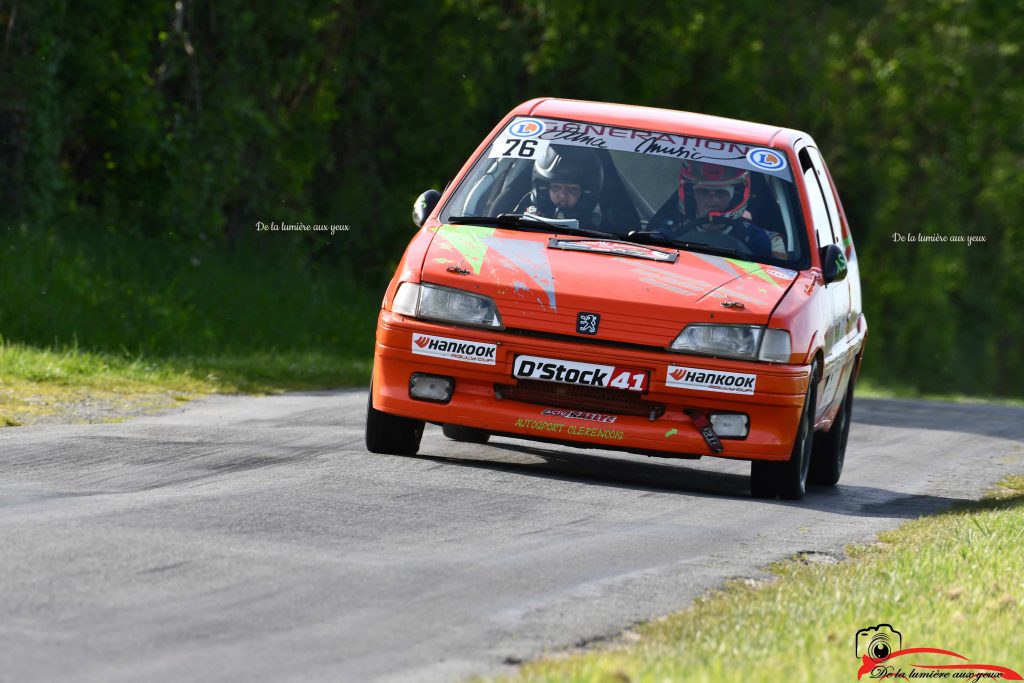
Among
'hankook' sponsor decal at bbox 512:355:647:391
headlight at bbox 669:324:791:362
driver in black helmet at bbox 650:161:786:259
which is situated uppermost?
driver in black helmet at bbox 650:161:786:259

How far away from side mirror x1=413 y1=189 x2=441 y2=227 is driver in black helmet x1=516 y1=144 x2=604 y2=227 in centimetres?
53

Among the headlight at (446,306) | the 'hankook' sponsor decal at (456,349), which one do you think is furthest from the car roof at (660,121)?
the 'hankook' sponsor decal at (456,349)

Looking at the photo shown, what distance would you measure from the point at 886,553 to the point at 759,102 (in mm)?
31369

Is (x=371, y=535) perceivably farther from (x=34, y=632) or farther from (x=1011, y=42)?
(x=1011, y=42)

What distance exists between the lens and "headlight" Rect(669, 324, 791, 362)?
8.44 meters

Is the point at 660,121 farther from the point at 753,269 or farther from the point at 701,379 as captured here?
the point at 701,379

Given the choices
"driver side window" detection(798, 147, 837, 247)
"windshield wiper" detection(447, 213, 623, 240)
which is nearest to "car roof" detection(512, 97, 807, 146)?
"driver side window" detection(798, 147, 837, 247)

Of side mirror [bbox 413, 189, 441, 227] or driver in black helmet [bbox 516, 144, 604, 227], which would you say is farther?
side mirror [bbox 413, 189, 441, 227]

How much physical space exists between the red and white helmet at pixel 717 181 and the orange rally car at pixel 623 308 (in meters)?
0.01

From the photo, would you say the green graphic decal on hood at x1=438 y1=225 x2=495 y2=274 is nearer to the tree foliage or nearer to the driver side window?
the driver side window

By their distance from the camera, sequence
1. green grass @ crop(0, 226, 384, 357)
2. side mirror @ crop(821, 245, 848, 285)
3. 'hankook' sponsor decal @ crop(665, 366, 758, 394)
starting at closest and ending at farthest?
'hankook' sponsor decal @ crop(665, 366, 758, 394) → side mirror @ crop(821, 245, 848, 285) → green grass @ crop(0, 226, 384, 357)

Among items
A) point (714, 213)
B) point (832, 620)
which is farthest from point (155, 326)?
point (832, 620)

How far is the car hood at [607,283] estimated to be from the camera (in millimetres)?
8438

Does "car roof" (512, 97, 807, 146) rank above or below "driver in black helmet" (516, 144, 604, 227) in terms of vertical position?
above
